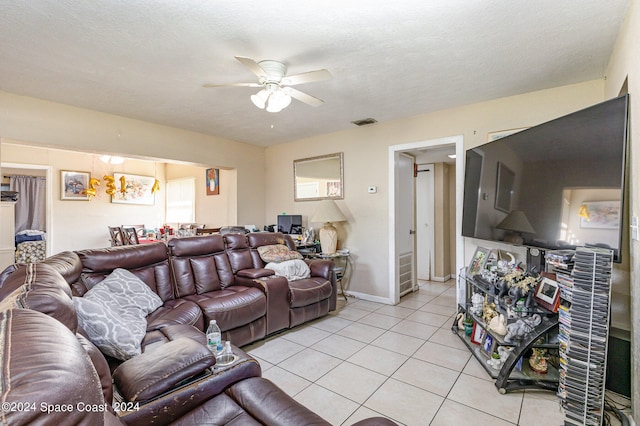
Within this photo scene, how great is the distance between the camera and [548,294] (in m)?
2.25

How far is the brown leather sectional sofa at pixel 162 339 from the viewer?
54cm

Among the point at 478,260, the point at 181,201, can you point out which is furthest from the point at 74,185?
the point at 478,260

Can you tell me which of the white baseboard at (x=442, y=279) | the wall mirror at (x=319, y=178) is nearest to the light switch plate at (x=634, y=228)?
the wall mirror at (x=319, y=178)

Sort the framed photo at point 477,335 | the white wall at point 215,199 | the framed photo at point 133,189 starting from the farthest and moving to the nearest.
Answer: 1. the framed photo at point 133,189
2. the white wall at point 215,199
3. the framed photo at point 477,335

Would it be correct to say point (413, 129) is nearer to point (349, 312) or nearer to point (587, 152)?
A: point (587, 152)

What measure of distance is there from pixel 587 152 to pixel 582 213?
41 centimetres

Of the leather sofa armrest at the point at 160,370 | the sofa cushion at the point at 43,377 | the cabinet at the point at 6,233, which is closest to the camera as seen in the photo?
the sofa cushion at the point at 43,377

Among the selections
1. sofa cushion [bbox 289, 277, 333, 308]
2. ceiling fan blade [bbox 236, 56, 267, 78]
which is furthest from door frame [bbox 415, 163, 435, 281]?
ceiling fan blade [bbox 236, 56, 267, 78]

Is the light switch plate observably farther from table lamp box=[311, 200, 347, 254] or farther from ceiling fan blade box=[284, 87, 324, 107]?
table lamp box=[311, 200, 347, 254]

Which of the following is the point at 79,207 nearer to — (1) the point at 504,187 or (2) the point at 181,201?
(2) the point at 181,201

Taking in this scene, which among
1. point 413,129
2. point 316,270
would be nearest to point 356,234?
point 316,270

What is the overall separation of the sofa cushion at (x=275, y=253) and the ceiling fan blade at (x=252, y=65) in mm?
2108

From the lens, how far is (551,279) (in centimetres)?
228

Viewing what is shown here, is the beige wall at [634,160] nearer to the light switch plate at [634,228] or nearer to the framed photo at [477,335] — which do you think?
the light switch plate at [634,228]
